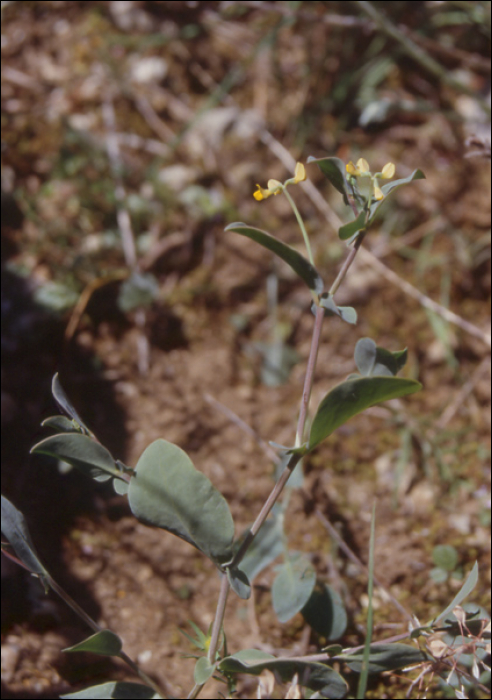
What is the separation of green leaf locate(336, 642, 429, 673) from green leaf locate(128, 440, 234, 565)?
36 centimetres

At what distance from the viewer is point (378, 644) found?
41.6 inches

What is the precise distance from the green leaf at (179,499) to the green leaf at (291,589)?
305 mm

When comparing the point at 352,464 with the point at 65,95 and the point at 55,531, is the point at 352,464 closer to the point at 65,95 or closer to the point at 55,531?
the point at 55,531

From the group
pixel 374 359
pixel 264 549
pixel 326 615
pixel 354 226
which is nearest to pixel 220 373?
pixel 264 549

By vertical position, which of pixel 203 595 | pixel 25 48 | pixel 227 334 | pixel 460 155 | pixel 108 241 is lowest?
pixel 203 595

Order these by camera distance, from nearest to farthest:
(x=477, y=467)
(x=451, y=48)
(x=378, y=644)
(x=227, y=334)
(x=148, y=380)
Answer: (x=378, y=644) → (x=477, y=467) → (x=148, y=380) → (x=227, y=334) → (x=451, y=48)

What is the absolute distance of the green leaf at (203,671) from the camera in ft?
3.21

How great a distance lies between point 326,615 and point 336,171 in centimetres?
99

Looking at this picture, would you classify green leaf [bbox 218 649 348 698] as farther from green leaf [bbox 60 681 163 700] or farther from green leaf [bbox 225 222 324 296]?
green leaf [bbox 225 222 324 296]

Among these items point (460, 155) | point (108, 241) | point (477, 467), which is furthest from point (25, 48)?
point (477, 467)

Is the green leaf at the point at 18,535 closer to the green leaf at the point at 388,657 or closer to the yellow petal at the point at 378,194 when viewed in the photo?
the green leaf at the point at 388,657

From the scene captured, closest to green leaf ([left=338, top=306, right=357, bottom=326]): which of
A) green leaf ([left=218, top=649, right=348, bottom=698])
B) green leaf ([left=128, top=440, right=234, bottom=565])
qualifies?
green leaf ([left=128, top=440, right=234, bottom=565])

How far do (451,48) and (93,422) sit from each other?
1915mm

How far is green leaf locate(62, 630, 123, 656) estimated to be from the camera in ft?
3.18
